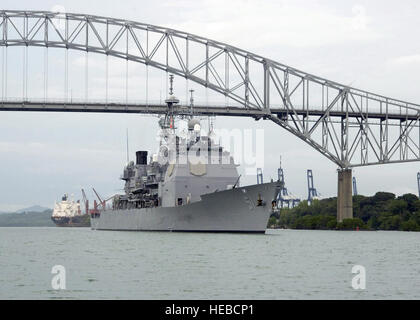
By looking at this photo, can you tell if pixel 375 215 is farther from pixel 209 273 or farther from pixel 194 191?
pixel 209 273

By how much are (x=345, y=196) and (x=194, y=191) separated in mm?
32754

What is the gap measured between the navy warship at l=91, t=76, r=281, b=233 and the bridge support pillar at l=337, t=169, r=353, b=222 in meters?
26.5

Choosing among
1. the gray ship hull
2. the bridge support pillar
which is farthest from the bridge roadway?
the gray ship hull

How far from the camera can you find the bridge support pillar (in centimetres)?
9025

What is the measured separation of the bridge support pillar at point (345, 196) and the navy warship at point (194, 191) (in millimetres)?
26510

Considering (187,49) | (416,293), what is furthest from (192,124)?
(416,293)

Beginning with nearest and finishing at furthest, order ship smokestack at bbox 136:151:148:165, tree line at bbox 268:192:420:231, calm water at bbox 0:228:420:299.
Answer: calm water at bbox 0:228:420:299 < ship smokestack at bbox 136:151:148:165 < tree line at bbox 268:192:420:231

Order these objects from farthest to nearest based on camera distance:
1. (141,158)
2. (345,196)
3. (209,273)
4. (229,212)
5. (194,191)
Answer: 1. (345,196)
2. (141,158)
3. (194,191)
4. (229,212)
5. (209,273)

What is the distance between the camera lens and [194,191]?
202 ft

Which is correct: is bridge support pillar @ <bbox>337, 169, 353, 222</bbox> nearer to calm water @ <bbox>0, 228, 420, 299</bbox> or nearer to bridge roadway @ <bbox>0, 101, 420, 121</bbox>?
bridge roadway @ <bbox>0, 101, 420, 121</bbox>

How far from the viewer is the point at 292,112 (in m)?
93.9

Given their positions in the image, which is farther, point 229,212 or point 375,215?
point 375,215

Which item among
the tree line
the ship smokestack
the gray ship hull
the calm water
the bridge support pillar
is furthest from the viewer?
the tree line

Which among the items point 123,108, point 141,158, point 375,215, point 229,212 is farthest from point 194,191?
point 375,215
